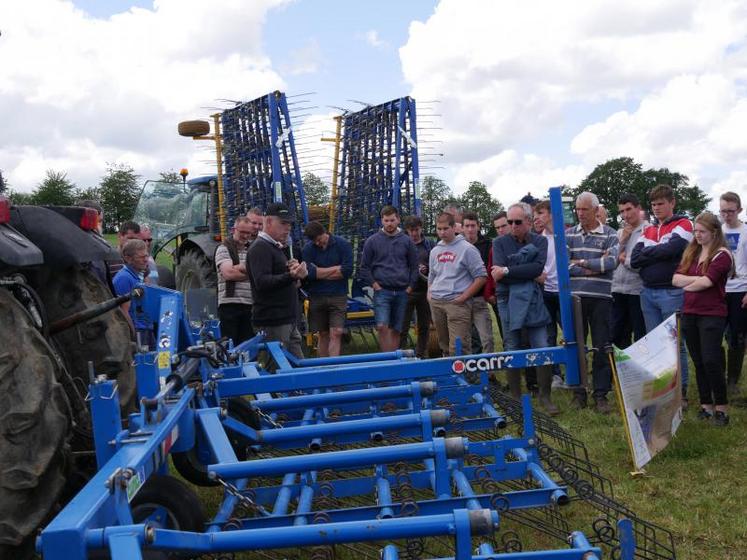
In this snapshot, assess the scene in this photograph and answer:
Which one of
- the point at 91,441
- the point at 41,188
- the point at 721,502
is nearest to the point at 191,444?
the point at 91,441

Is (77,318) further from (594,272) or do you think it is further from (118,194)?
(118,194)

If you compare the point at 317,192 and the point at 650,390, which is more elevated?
the point at 317,192

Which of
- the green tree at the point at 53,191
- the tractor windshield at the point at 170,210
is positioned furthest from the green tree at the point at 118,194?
the tractor windshield at the point at 170,210

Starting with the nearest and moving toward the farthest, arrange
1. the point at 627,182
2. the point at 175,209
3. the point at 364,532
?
the point at 364,532, the point at 175,209, the point at 627,182

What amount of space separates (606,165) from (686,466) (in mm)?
44408

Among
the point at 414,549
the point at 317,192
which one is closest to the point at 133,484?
the point at 414,549

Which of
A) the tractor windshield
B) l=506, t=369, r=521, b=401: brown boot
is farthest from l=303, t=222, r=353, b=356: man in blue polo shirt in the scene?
the tractor windshield

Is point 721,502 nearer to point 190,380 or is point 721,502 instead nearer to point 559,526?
point 559,526

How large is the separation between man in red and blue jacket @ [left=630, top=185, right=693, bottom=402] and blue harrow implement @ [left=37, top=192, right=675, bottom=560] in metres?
1.58

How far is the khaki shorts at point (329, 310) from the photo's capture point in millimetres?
7363

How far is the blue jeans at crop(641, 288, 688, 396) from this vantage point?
572 cm

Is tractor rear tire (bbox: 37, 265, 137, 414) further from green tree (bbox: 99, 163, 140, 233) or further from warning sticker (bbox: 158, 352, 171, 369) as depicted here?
green tree (bbox: 99, 163, 140, 233)

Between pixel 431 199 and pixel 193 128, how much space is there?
9.95 metres

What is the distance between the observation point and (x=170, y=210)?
10055 millimetres
